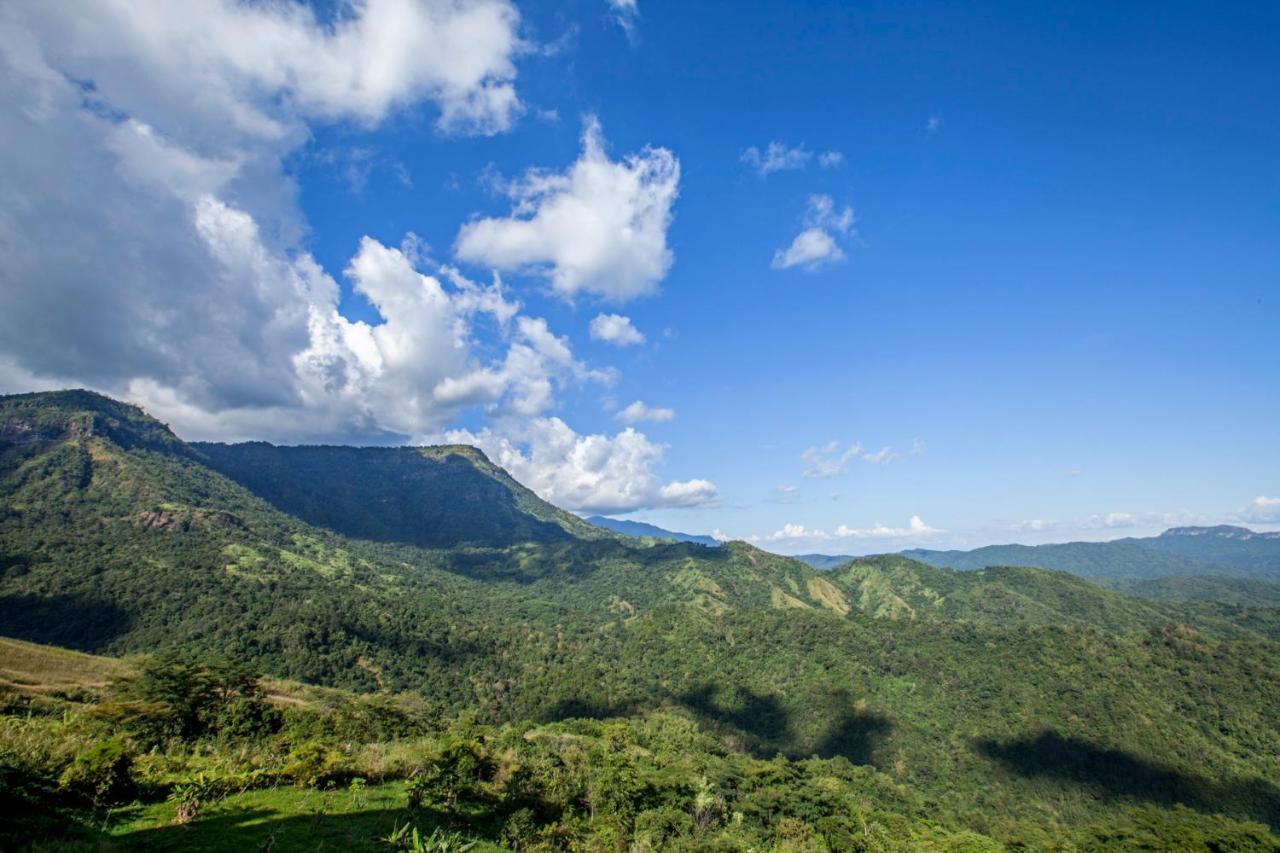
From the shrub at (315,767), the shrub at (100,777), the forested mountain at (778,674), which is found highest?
the shrub at (100,777)

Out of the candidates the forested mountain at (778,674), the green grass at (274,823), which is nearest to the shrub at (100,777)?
the green grass at (274,823)

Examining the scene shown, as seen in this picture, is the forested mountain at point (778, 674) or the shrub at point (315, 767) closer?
the shrub at point (315, 767)

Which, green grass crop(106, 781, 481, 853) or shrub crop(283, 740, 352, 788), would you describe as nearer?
green grass crop(106, 781, 481, 853)

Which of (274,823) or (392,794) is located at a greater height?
(274,823)

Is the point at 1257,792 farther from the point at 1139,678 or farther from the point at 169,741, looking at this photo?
the point at 169,741

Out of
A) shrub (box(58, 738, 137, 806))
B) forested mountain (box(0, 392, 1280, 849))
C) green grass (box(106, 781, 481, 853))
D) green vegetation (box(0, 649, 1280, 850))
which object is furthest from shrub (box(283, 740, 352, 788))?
forested mountain (box(0, 392, 1280, 849))

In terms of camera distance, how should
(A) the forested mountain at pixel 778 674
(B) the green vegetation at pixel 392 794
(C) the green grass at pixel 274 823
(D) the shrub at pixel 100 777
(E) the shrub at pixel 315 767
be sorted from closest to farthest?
→ 1. (C) the green grass at pixel 274 823
2. (D) the shrub at pixel 100 777
3. (B) the green vegetation at pixel 392 794
4. (E) the shrub at pixel 315 767
5. (A) the forested mountain at pixel 778 674

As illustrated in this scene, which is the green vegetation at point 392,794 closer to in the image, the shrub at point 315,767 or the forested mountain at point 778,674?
the shrub at point 315,767

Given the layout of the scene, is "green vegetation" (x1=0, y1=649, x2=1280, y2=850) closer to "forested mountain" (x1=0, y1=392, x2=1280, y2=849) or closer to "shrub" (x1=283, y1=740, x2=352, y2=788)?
"shrub" (x1=283, y1=740, x2=352, y2=788)

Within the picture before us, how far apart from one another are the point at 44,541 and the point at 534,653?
148 meters

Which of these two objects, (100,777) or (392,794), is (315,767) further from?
(100,777)

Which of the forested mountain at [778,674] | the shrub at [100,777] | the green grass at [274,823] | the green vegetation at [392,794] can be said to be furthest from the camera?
the forested mountain at [778,674]

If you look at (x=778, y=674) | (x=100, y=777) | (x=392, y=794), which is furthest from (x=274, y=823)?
(x=778, y=674)

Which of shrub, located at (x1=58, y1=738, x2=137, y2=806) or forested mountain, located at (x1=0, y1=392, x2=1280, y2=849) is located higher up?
shrub, located at (x1=58, y1=738, x2=137, y2=806)
